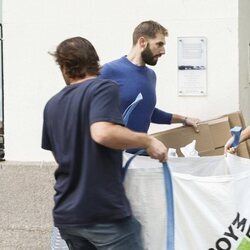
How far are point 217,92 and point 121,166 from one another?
230 centimetres

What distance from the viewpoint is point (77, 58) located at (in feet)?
7.93

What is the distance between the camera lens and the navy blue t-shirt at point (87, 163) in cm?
227

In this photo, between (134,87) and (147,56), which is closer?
(134,87)

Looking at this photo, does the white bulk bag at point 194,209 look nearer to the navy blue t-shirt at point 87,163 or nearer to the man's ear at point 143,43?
the navy blue t-shirt at point 87,163

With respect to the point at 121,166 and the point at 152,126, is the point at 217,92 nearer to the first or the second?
the point at 152,126

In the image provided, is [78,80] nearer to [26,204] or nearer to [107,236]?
[107,236]

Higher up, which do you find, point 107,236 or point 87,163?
point 87,163

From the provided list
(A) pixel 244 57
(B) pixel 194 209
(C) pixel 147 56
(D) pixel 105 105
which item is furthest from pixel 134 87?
(A) pixel 244 57

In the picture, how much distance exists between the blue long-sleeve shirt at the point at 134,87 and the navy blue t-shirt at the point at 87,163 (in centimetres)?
114

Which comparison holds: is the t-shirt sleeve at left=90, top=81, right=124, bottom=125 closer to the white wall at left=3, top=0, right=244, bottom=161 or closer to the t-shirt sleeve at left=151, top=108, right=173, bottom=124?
the t-shirt sleeve at left=151, top=108, right=173, bottom=124

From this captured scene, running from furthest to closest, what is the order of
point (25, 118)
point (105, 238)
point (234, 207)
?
point (25, 118)
point (234, 207)
point (105, 238)

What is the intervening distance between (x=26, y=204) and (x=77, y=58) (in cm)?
268

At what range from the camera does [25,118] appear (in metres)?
4.93

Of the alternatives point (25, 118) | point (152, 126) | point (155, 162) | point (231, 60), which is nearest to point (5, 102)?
point (25, 118)
